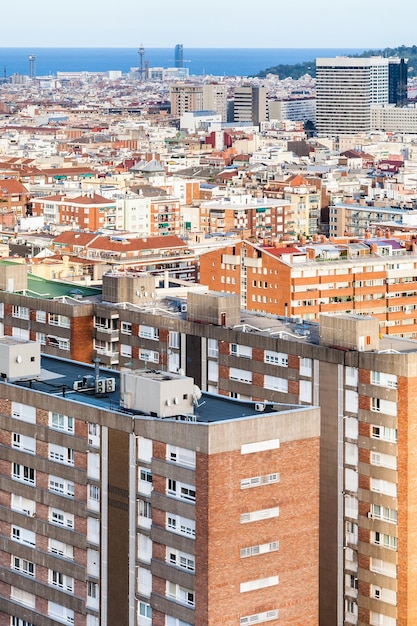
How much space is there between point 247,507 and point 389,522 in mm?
A: 6243

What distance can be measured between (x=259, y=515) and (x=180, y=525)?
3.84 feet

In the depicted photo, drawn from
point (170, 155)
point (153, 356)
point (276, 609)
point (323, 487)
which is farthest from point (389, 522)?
point (170, 155)

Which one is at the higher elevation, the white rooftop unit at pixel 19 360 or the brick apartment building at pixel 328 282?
the white rooftop unit at pixel 19 360

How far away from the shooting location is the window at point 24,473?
28297mm

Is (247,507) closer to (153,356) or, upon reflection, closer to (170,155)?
(153,356)

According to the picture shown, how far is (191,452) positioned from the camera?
2566cm

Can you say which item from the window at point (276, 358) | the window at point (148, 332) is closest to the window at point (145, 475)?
the window at point (276, 358)

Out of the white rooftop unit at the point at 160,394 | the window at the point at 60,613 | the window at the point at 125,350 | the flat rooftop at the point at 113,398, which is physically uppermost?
the white rooftop unit at the point at 160,394

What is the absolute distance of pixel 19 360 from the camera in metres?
29.4

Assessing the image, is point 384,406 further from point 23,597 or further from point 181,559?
point 23,597

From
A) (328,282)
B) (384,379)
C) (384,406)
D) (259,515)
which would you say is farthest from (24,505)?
(328,282)

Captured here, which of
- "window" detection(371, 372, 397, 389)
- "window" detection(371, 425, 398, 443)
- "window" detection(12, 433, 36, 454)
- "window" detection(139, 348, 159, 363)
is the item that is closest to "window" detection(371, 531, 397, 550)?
"window" detection(371, 425, 398, 443)

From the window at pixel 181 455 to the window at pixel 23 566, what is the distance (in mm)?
3669

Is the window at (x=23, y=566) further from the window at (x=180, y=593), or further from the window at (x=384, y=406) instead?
the window at (x=384, y=406)
